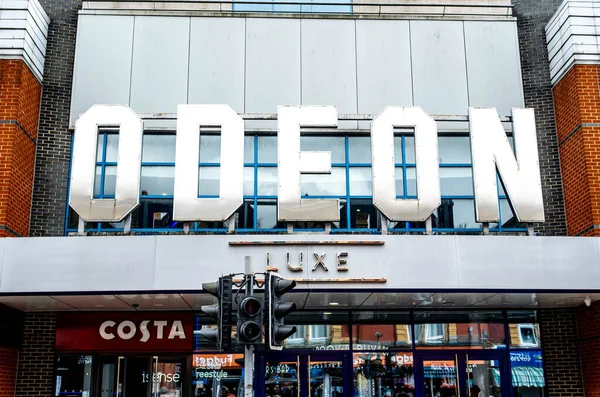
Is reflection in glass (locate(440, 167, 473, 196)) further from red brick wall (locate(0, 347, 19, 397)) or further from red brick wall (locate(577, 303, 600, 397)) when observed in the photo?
red brick wall (locate(0, 347, 19, 397))

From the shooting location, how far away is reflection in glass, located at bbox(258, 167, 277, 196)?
16.2m

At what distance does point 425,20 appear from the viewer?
1750cm

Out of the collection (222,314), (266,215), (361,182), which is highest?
(361,182)

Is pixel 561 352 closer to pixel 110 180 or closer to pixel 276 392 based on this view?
pixel 276 392

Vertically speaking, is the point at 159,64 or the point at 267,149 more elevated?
the point at 159,64

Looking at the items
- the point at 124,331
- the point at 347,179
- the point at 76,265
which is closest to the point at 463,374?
the point at 347,179

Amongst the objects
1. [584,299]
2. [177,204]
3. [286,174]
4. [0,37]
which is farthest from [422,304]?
[0,37]

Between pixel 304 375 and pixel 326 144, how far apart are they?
5.55 meters

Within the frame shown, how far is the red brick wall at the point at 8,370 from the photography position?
14.7m

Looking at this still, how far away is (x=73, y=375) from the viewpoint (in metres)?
15.7

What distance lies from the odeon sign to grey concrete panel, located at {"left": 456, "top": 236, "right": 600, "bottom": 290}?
3.26 ft

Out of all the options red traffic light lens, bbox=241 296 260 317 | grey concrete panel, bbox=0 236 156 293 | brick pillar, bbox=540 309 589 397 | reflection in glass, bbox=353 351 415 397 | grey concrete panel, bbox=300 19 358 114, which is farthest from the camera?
grey concrete panel, bbox=300 19 358 114

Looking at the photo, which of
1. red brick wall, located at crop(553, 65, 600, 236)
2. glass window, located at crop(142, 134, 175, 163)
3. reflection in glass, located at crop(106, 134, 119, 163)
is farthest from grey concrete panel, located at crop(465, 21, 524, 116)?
reflection in glass, located at crop(106, 134, 119, 163)

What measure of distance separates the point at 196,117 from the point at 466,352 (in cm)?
827
